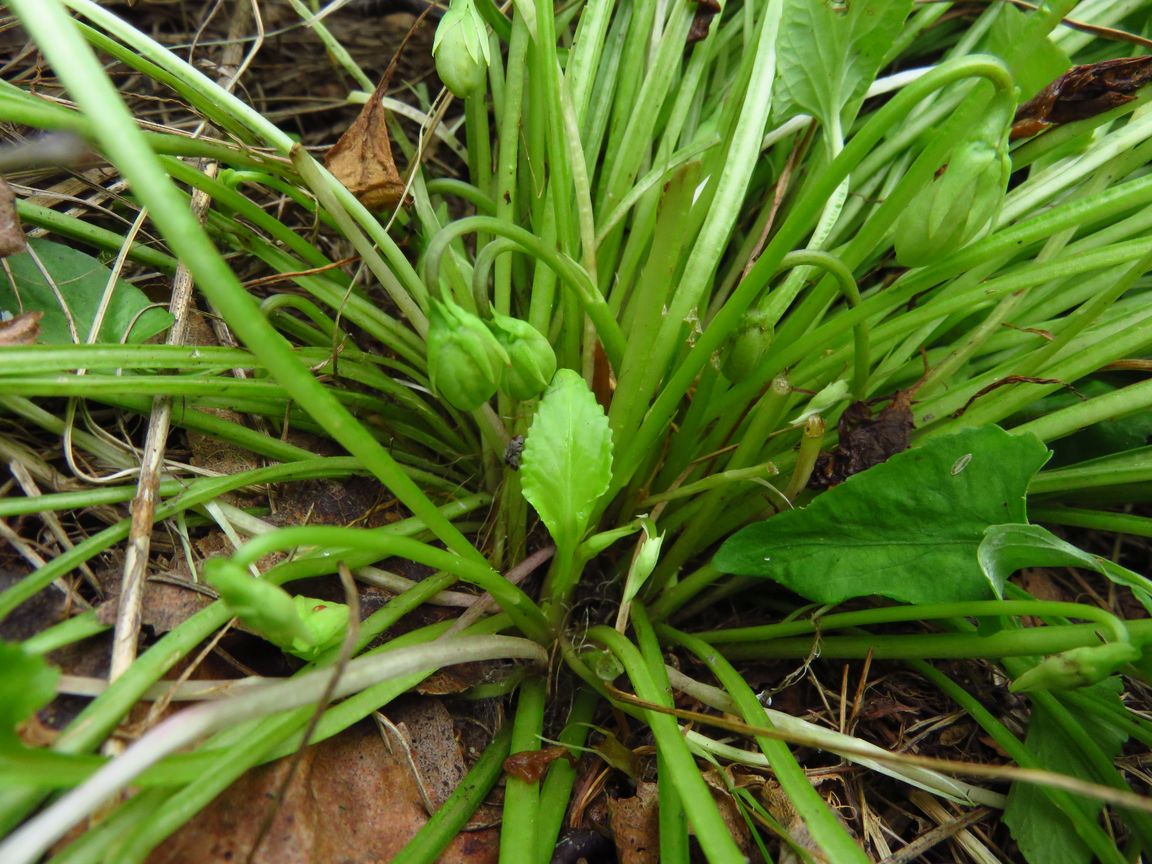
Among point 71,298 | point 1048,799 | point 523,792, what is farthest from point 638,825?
point 71,298

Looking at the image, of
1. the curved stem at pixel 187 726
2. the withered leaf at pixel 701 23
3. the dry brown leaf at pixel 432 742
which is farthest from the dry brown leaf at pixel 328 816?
the withered leaf at pixel 701 23

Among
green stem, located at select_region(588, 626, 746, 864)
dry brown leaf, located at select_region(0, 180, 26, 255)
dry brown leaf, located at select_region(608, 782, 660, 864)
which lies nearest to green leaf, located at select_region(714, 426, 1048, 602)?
green stem, located at select_region(588, 626, 746, 864)

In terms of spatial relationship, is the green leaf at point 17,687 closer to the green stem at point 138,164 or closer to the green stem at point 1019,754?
the green stem at point 138,164

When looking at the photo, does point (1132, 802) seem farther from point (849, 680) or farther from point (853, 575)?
point (849, 680)

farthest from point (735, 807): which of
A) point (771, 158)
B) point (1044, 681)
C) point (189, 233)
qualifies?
point (771, 158)

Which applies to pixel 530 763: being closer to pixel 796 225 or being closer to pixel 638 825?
pixel 638 825

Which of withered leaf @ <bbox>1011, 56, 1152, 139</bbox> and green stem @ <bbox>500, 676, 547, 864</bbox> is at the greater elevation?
withered leaf @ <bbox>1011, 56, 1152, 139</bbox>

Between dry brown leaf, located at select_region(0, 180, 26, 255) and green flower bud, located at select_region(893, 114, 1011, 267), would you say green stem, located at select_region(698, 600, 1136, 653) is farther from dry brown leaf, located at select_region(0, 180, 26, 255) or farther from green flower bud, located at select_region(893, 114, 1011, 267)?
dry brown leaf, located at select_region(0, 180, 26, 255)
